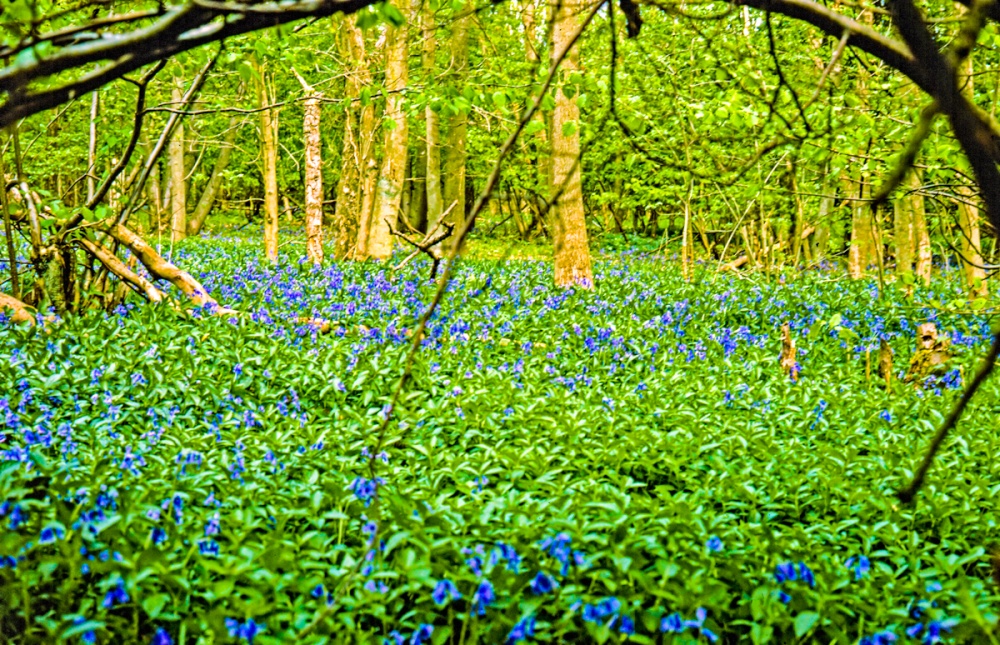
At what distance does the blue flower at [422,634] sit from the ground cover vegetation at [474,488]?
1.6 inches

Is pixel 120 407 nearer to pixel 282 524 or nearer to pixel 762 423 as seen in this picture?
pixel 282 524

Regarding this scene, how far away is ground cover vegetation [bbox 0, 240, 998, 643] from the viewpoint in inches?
124

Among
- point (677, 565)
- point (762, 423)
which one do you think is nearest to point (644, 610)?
point (677, 565)

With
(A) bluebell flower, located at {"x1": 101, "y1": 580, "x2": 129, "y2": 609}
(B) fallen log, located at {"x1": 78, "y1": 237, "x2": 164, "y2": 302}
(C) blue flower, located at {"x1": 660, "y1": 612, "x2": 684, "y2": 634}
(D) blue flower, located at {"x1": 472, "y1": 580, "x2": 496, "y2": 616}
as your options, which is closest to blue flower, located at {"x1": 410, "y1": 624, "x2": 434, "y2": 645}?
(D) blue flower, located at {"x1": 472, "y1": 580, "x2": 496, "y2": 616}

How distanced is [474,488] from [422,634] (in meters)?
1.28

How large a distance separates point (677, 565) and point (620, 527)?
33cm

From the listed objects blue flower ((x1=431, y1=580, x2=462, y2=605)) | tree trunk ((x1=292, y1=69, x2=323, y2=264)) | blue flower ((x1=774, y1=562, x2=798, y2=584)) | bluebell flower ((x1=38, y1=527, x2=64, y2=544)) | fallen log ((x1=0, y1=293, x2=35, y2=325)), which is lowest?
blue flower ((x1=774, y1=562, x2=798, y2=584))

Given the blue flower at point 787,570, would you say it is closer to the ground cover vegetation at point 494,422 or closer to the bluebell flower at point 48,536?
the ground cover vegetation at point 494,422

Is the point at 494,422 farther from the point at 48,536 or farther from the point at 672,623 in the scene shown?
the point at 48,536

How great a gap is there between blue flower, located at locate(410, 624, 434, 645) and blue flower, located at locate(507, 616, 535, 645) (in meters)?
0.28

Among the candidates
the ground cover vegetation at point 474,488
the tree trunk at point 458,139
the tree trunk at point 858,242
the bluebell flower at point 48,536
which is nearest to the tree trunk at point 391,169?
the tree trunk at point 458,139

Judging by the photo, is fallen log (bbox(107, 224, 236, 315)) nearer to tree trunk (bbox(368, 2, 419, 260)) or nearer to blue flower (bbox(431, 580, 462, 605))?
tree trunk (bbox(368, 2, 419, 260))

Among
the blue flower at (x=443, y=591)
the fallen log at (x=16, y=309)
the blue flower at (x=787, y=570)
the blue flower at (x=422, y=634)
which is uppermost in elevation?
the fallen log at (x=16, y=309)

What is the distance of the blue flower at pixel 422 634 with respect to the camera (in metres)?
2.95
